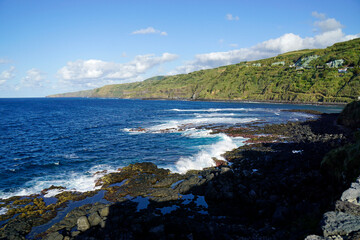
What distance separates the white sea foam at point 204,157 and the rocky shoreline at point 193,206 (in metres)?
1.92

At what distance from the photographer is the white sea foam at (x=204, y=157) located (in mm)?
23828

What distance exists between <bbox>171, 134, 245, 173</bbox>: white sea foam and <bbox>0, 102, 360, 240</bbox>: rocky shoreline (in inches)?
75.5

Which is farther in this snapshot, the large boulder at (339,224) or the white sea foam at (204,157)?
the white sea foam at (204,157)

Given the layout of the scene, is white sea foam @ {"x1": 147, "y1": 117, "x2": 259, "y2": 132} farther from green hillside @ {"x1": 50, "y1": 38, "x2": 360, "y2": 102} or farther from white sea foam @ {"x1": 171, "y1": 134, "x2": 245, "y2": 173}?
green hillside @ {"x1": 50, "y1": 38, "x2": 360, "y2": 102}

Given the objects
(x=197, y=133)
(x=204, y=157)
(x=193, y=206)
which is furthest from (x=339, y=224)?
(x=197, y=133)

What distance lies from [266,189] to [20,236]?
16.3 metres

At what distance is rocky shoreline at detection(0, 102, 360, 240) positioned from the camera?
1100 cm

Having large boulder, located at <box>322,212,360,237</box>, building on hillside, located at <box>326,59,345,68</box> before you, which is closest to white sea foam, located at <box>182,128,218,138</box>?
large boulder, located at <box>322,212,360,237</box>

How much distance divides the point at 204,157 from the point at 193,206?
1190cm

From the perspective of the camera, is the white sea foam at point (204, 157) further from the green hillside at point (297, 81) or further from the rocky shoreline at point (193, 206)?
the green hillside at point (297, 81)

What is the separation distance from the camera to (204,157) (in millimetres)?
26547

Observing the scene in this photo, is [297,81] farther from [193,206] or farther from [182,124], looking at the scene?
[193,206]

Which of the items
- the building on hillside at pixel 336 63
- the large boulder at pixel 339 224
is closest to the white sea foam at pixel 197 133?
the large boulder at pixel 339 224

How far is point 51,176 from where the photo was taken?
22.4 m
